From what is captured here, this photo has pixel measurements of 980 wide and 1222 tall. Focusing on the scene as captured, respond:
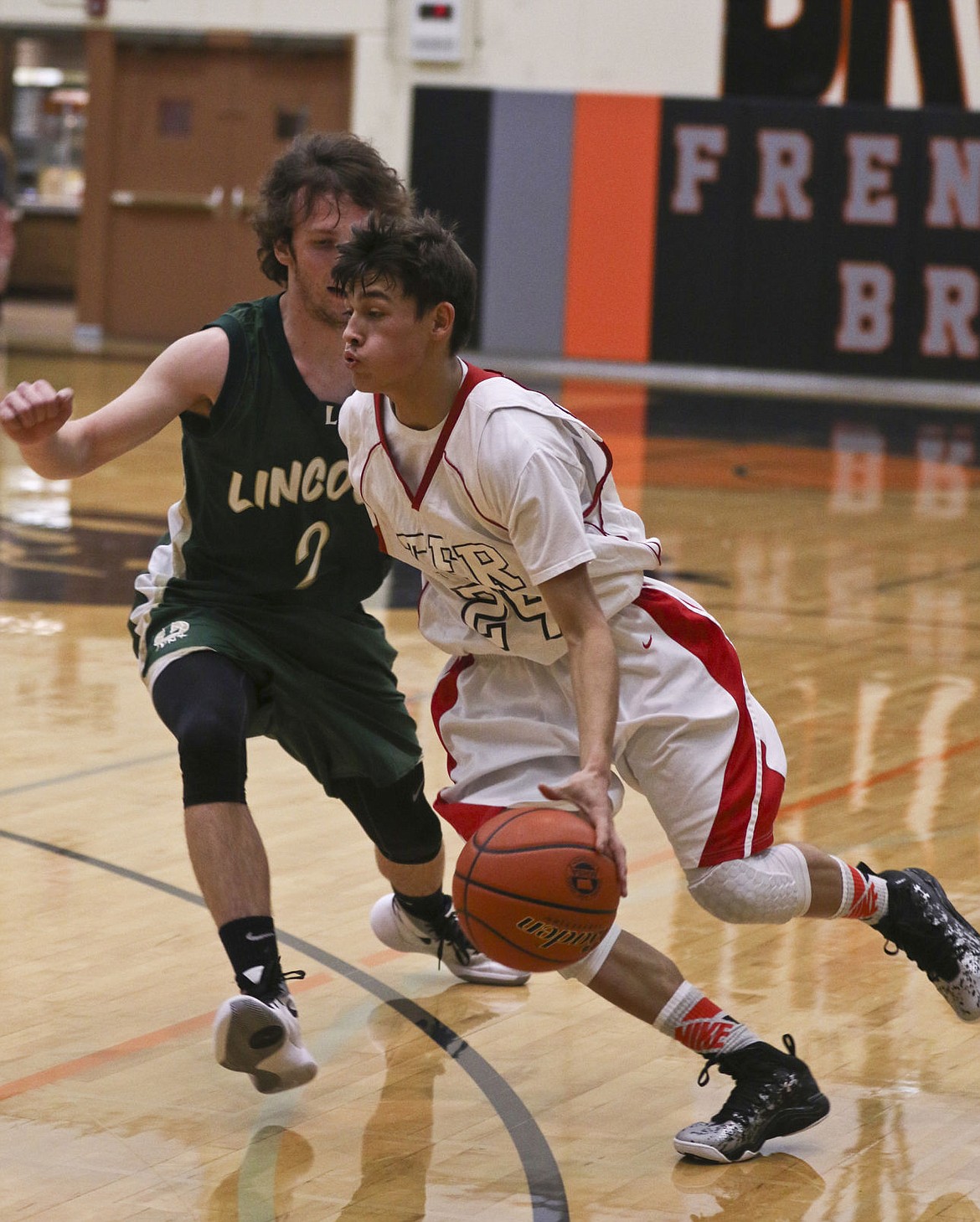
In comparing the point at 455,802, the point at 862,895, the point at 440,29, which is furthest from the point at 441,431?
the point at 440,29

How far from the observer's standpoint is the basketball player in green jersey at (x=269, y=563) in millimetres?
3250

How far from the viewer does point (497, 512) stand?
2.88 meters

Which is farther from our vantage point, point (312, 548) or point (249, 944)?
point (312, 548)

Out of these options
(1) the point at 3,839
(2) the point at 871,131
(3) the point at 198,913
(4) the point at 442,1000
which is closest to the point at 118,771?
(1) the point at 3,839

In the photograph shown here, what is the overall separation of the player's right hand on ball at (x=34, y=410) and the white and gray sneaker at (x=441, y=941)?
1208 millimetres

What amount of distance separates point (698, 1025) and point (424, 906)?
879mm

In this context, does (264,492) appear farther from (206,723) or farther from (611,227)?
(611,227)

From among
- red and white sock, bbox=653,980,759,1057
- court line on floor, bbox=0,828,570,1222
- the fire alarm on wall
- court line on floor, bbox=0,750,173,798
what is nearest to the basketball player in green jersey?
court line on floor, bbox=0,828,570,1222

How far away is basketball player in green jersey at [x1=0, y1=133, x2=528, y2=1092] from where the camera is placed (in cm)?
325

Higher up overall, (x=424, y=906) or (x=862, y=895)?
(x=862, y=895)

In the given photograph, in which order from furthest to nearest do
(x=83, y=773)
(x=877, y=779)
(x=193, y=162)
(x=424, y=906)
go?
(x=193, y=162) → (x=877, y=779) → (x=83, y=773) → (x=424, y=906)

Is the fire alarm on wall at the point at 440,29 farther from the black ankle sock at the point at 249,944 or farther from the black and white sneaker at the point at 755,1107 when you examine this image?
the black and white sneaker at the point at 755,1107

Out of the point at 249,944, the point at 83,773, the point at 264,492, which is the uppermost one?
the point at 264,492

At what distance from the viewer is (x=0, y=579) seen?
7.85 metres
